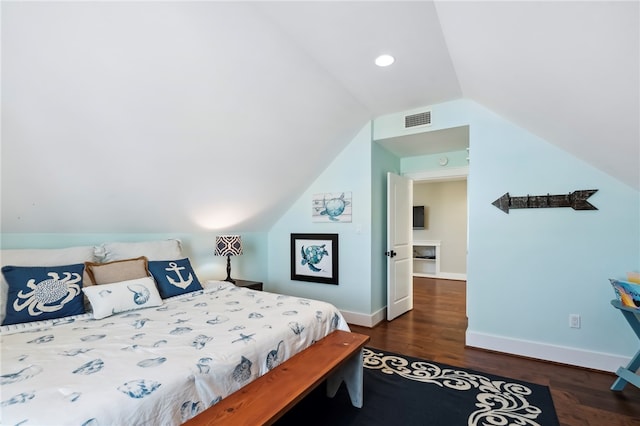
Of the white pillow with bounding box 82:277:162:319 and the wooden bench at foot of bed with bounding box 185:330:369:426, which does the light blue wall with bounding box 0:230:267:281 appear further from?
the wooden bench at foot of bed with bounding box 185:330:369:426

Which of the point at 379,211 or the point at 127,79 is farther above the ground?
the point at 127,79

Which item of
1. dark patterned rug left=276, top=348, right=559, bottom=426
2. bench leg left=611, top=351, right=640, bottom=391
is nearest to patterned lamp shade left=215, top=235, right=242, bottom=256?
dark patterned rug left=276, top=348, right=559, bottom=426

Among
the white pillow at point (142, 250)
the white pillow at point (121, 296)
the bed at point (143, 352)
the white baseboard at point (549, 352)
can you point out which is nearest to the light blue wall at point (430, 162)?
the white baseboard at point (549, 352)

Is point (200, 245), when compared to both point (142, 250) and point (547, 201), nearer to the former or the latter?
point (142, 250)

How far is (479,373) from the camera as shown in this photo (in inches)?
101

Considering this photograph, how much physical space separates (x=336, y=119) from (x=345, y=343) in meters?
2.31

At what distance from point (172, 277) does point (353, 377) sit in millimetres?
1660

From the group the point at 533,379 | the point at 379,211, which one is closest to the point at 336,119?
the point at 379,211

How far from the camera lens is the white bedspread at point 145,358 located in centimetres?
105

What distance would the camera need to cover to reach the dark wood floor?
205 centimetres

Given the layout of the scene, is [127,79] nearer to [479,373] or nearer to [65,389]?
[65,389]

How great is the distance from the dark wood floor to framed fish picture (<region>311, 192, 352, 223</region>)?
4.47 ft

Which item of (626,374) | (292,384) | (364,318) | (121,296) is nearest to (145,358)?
(292,384)

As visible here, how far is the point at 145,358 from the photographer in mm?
1372
